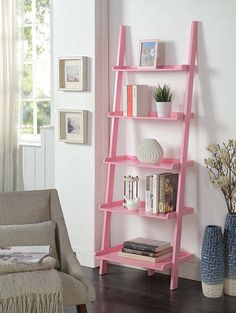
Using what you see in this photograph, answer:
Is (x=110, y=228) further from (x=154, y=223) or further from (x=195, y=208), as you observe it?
(x=195, y=208)

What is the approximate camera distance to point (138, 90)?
4.69 m

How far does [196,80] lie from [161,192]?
2.70 ft

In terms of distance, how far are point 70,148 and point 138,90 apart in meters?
0.83

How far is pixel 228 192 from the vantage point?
4.36m

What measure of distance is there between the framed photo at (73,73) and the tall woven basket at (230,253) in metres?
1.54

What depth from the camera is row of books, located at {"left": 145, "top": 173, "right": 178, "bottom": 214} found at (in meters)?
4.57

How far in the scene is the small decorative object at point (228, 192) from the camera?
4336 millimetres

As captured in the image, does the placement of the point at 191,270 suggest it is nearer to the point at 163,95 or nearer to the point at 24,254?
the point at 163,95

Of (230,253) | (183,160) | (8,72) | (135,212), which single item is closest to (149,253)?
(135,212)

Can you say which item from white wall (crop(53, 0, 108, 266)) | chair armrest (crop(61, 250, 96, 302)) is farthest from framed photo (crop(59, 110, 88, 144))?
chair armrest (crop(61, 250, 96, 302))

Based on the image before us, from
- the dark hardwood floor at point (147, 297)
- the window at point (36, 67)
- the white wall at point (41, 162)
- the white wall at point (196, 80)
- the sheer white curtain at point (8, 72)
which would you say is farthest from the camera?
the window at point (36, 67)

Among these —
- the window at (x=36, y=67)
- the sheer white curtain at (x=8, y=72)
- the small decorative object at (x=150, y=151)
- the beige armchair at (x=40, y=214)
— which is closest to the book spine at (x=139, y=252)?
the small decorative object at (x=150, y=151)

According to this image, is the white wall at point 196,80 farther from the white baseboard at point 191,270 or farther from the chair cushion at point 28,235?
the chair cushion at point 28,235

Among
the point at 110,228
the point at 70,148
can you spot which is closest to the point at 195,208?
the point at 110,228
